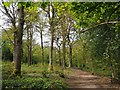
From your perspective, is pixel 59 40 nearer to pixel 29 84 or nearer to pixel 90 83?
pixel 90 83

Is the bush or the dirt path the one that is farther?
the dirt path

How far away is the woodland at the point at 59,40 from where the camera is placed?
8.77 feet

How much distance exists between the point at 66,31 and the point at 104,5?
4401 millimetres

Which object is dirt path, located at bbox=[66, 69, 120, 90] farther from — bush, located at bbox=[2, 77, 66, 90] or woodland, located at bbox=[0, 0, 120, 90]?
bush, located at bbox=[2, 77, 66, 90]

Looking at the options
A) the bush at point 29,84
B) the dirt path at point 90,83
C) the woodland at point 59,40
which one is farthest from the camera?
the dirt path at point 90,83

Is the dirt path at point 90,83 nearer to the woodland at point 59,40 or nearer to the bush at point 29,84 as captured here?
the woodland at point 59,40

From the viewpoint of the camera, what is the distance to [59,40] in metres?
7.54

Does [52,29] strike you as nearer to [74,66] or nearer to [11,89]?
[74,66]

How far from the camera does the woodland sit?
2.67 m

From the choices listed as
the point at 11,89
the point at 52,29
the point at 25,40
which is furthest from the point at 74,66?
the point at 11,89

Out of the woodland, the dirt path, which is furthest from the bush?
the dirt path

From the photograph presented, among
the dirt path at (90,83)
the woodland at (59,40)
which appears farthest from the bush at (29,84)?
the dirt path at (90,83)

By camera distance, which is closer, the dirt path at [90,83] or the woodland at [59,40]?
the woodland at [59,40]

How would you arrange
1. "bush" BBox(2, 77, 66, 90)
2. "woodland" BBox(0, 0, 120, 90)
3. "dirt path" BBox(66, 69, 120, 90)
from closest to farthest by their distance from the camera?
"woodland" BBox(0, 0, 120, 90)
"bush" BBox(2, 77, 66, 90)
"dirt path" BBox(66, 69, 120, 90)
